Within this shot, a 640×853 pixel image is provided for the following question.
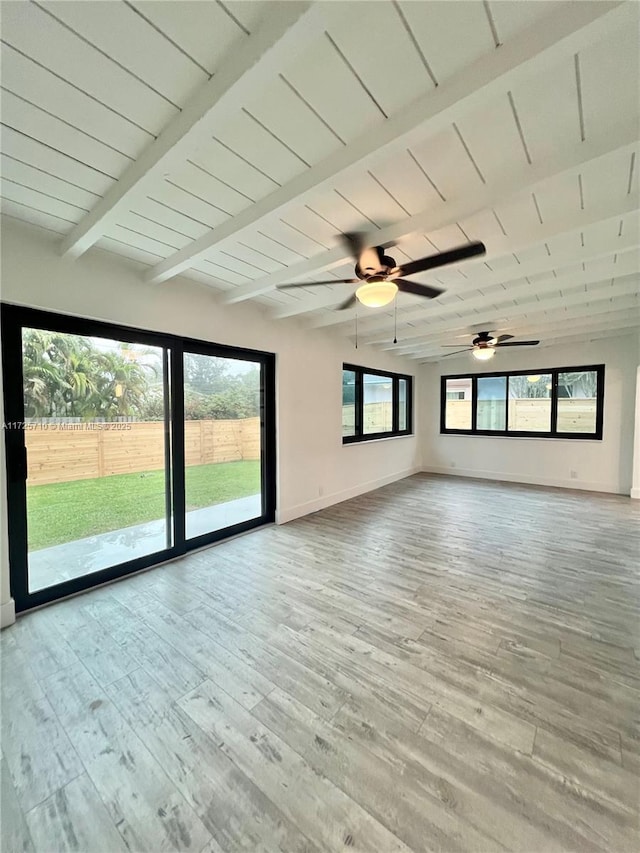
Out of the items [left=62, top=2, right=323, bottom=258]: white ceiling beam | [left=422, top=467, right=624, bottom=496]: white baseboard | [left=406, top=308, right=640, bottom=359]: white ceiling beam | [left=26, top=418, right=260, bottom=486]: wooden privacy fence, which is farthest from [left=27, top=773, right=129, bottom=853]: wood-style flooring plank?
[left=422, top=467, right=624, bottom=496]: white baseboard

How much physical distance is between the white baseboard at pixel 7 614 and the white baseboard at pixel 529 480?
22.7ft

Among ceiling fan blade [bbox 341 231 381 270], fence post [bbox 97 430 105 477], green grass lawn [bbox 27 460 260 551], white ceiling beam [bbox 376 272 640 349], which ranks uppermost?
white ceiling beam [bbox 376 272 640 349]

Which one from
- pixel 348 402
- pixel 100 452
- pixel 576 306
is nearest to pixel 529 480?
pixel 576 306

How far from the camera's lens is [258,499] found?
4137mm

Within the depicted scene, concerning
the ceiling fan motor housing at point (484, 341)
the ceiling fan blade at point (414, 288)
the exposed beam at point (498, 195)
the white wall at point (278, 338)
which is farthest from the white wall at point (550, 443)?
the exposed beam at point (498, 195)

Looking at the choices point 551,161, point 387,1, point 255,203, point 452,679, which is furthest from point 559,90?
point 452,679

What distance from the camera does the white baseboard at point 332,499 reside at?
4.28 metres

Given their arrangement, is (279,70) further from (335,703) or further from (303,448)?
(303,448)

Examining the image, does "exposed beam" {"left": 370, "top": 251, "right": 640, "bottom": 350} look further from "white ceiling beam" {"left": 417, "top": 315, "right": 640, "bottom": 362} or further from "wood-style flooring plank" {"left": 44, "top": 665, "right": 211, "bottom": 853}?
"wood-style flooring plank" {"left": 44, "top": 665, "right": 211, "bottom": 853}

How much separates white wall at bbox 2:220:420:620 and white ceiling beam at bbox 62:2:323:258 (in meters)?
0.89

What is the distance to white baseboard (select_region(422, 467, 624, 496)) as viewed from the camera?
5716 millimetres

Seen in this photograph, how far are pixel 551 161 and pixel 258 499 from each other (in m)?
3.83

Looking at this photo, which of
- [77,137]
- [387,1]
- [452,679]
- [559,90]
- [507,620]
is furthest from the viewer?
[507,620]

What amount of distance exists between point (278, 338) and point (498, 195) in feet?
9.09
